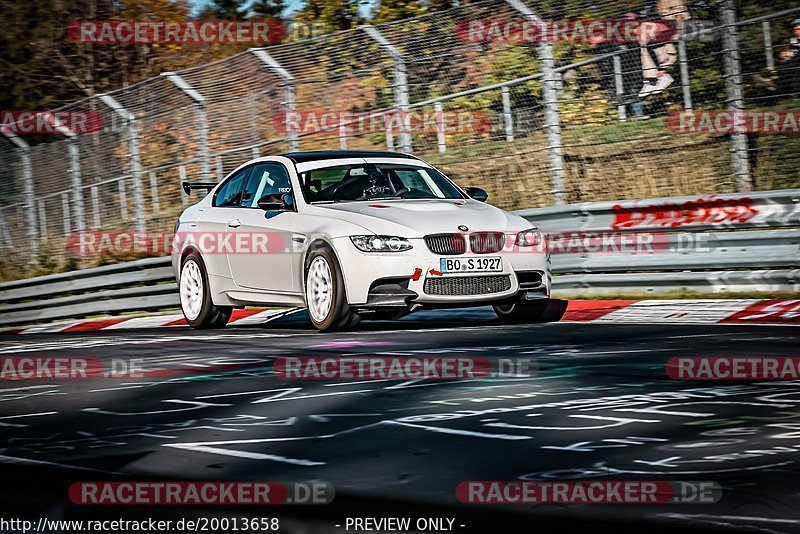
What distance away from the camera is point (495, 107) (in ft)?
49.7

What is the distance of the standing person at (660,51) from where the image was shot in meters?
12.9

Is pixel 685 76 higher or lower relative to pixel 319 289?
higher

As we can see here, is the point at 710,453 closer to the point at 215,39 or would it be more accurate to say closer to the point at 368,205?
the point at 368,205

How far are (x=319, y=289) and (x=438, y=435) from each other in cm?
566

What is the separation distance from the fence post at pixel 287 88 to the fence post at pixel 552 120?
165 inches

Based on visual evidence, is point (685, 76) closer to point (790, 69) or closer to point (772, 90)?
point (772, 90)

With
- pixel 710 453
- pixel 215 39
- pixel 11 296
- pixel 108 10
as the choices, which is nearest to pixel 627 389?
pixel 710 453

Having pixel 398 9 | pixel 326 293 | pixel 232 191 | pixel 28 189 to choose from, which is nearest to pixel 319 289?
pixel 326 293

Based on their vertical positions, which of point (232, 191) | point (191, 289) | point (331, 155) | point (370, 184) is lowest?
point (191, 289)

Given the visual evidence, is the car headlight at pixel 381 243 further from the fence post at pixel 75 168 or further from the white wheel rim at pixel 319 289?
the fence post at pixel 75 168

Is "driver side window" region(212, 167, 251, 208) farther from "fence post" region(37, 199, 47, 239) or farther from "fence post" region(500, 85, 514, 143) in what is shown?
"fence post" region(37, 199, 47, 239)

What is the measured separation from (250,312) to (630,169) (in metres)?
4.62

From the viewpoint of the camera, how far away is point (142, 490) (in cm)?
432

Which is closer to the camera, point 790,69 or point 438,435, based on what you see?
point 438,435
